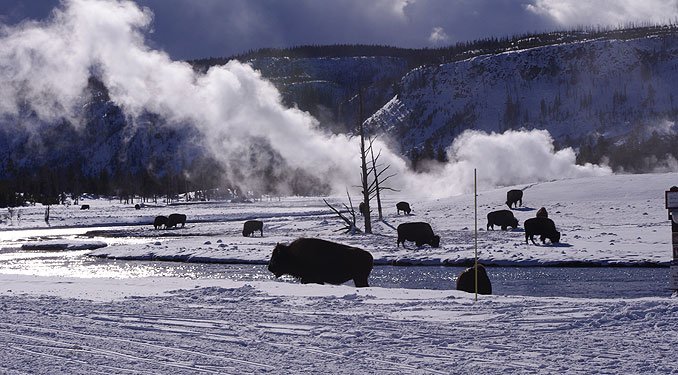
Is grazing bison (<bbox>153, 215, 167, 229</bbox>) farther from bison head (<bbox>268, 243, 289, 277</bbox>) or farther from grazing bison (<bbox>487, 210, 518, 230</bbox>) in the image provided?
bison head (<bbox>268, 243, 289, 277</bbox>)

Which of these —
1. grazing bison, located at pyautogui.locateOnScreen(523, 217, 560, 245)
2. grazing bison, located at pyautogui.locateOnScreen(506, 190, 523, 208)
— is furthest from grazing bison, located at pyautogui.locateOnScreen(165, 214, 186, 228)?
grazing bison, located at pyautogui.locateOnScreen(523, 217, 560, 245)

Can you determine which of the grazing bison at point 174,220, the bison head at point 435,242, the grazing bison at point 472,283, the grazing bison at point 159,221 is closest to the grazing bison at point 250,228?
the bison head at point 435,242

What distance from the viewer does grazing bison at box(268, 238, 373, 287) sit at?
18.6m

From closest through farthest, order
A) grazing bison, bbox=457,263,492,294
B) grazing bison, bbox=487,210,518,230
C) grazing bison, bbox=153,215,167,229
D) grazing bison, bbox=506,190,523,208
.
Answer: grazing bison, bbox=457,263,492,294, grazing bison, bbox=487,210,518,230, grazing bison, bbox=506,190,523,208, grazing bison, bbox=153,215,167,229

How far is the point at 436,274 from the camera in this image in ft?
80.9

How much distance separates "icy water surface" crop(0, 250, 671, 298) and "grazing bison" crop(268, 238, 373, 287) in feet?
8.49

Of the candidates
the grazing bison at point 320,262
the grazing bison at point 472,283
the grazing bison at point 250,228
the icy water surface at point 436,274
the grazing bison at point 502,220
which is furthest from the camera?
the grazing bison at point 250,228

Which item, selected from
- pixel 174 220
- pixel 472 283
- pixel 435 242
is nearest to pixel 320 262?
pixel 472 283

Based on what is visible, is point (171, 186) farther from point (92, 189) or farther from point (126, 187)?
point (92, 189)

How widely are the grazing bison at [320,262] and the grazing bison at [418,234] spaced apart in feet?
49.2

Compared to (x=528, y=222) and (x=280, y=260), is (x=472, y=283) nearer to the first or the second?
(x=280, y=260)

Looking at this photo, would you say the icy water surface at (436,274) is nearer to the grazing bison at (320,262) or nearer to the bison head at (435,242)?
the grazing bison at (320,262)

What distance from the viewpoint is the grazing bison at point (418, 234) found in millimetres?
33750

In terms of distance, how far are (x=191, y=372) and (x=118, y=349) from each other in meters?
1.56
